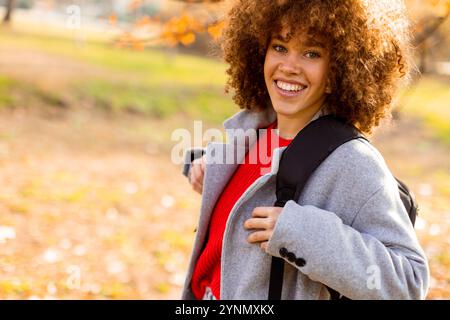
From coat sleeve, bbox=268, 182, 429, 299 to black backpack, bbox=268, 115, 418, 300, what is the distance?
92mm

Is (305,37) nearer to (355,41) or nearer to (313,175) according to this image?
(355,41)

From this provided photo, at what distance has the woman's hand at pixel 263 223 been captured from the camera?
1.73 meters

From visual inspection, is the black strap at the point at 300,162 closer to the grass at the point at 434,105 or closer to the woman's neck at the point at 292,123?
the woman's neck at the point at 292,123

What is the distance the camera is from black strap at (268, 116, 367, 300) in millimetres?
1755

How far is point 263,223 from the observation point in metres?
1.75

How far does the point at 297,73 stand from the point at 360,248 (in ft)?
2.12

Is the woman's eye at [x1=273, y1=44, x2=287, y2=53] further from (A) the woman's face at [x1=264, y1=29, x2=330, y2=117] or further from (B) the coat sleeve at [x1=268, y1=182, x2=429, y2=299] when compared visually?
(B) the coat sleeve at [x1=268, y1=182, x2=429, y2=299]

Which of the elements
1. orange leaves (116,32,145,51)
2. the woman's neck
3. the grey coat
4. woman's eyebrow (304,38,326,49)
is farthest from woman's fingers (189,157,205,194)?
orange leaves (116,32,145,51)

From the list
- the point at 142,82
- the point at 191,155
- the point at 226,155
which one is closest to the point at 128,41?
the point at 191,155

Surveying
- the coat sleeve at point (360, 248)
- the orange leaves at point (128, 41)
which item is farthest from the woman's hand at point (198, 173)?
the orange leaves at point (128, 41)
